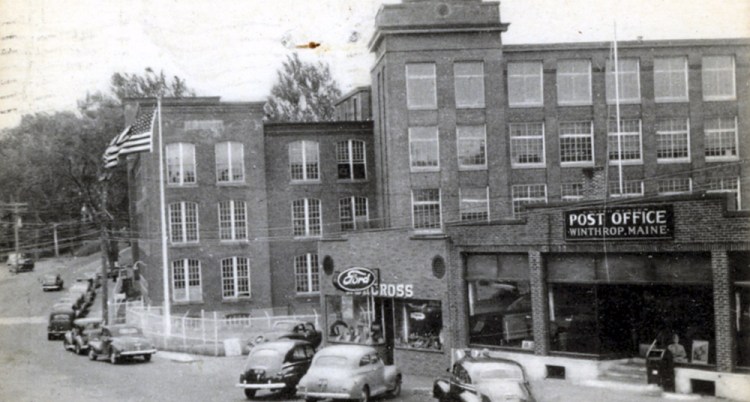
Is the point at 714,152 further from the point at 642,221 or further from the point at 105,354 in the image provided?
the point at 105,354

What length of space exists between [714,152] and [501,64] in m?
11.7

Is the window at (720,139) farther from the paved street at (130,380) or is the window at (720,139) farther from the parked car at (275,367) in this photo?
the parked car at (275,367)

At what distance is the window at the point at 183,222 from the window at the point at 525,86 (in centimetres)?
1820

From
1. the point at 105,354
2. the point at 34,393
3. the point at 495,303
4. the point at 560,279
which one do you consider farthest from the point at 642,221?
the point at 105,354

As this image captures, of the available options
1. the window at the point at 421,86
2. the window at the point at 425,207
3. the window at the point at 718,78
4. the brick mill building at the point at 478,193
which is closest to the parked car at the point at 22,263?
the brick mill building at the point at 478,193

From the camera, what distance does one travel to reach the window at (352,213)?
46781 mm

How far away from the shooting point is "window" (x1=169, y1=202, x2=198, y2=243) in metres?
44.3

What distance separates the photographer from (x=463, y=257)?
28406 mm

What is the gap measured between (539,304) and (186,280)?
79.1 ft

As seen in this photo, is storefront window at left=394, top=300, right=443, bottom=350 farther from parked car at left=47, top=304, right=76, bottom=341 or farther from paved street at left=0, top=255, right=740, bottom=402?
parked car at left=47, top=304, right=76, bottom=341

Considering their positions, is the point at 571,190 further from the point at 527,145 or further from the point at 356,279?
the point at 356,279

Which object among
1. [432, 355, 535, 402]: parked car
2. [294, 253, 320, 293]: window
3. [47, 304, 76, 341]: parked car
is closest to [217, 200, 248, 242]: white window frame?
[294, 253, 320, 293]: window

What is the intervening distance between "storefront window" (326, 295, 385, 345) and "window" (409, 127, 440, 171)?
10.5 m

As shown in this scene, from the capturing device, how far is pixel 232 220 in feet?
149
